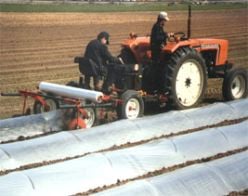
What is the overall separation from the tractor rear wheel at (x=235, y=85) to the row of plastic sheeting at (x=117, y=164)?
232 cm

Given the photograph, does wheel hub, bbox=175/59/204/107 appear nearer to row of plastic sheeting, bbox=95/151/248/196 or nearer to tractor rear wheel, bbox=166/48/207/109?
tractor rear wheel, bbox=166/48/207/109

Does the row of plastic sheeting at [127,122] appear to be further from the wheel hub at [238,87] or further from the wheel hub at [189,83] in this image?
the wheel hub at [238,87]

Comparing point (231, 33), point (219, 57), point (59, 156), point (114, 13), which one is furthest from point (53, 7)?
point (59, 156)

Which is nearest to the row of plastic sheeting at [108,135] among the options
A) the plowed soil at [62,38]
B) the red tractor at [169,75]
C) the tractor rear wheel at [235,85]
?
the red tractor at [169,75]

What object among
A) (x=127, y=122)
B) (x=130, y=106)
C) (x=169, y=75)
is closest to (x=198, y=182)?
(x=127, y=122)

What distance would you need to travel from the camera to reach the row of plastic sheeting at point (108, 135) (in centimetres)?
623

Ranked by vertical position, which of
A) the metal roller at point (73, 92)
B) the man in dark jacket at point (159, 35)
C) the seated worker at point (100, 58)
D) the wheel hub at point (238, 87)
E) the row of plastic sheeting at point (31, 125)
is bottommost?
the row of plastic sheeting at point (31, 125)

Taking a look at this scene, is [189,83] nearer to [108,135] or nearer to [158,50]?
[158,50]

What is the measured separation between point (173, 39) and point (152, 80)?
0.74 m

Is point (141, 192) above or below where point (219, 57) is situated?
below

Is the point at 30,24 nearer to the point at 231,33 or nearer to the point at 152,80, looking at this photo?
the point at 231,33

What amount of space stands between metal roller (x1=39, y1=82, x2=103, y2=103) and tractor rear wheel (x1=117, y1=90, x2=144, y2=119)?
40 centimetres

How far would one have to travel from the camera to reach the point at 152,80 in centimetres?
868

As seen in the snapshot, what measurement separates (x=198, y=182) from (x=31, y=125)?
116 inches
